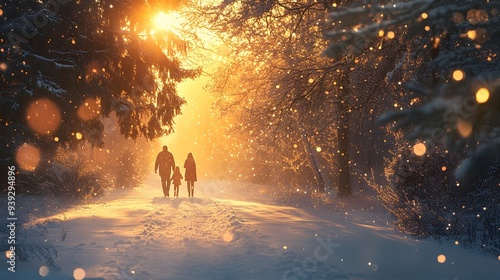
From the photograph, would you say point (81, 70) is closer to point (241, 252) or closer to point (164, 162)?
point (164, 162)

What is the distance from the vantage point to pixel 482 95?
8.45ft

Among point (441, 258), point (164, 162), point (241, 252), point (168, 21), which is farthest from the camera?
point (164, 162)

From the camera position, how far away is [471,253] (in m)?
8.02

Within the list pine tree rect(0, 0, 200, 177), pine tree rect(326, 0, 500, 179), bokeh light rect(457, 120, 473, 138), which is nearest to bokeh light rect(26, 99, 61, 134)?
pine tree rect(0, 0, 200, 177)

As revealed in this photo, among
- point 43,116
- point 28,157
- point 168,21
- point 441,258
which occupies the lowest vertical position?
point 441,258

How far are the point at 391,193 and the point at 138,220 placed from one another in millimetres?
5971

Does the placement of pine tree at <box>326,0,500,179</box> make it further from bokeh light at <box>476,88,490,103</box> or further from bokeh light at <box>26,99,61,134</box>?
bokeh light at <box>26,99,61,134</box>

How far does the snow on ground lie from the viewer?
20.7ft

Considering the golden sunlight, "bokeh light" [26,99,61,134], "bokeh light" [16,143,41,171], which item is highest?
the golden sunlight

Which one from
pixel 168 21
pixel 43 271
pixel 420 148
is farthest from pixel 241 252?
pixel 168 21

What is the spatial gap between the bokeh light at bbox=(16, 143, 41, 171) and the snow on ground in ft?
13.6

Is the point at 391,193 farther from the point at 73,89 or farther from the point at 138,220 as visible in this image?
the point at 73,89

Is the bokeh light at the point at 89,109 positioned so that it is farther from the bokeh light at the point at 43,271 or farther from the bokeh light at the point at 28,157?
the bokeh light at the point at 43,271

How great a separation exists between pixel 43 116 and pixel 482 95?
13507 mm
